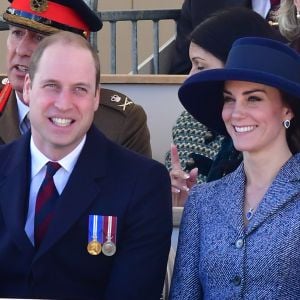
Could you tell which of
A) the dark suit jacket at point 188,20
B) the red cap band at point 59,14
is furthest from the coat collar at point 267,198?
the dark suit jacket at point 188,20

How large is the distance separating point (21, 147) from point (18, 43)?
964 millimetres

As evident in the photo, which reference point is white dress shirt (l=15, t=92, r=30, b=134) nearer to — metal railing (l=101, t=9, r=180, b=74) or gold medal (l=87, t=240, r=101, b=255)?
gold medal (l=87, t=240, r=101, b=255)

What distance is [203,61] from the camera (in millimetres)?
3973

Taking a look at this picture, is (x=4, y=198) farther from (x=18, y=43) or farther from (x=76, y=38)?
(x=18, y=43)

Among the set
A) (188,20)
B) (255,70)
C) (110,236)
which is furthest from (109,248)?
(188,20)

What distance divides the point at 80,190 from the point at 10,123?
951 millimetres

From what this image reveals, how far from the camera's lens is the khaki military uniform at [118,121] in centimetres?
405

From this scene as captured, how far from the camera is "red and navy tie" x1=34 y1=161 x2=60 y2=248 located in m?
3.13

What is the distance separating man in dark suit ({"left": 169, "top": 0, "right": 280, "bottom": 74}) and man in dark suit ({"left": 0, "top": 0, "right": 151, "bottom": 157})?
1.18m

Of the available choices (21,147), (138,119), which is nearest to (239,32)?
(138,119)

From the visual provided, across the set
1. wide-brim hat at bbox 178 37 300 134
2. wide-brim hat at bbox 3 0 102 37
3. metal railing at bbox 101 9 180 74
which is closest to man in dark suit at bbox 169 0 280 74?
metal railing at bbox 101 9 180 74

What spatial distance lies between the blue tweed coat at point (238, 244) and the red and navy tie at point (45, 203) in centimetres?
44

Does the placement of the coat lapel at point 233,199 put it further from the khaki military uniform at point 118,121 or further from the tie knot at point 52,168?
the khaki military uniform at point 118,121

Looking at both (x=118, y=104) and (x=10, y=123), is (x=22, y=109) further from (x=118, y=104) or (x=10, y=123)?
(x=118, y=104)
